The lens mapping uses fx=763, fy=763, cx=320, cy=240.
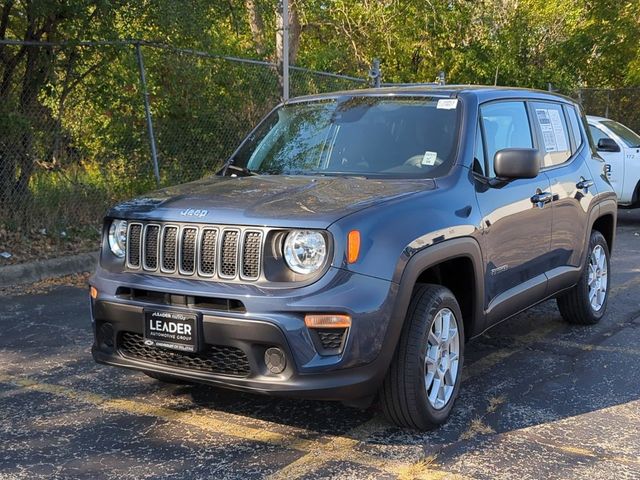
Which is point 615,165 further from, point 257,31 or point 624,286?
point 257,31

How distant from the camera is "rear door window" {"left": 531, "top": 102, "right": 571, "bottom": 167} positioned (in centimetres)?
545

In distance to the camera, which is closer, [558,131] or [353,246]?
[353,246]

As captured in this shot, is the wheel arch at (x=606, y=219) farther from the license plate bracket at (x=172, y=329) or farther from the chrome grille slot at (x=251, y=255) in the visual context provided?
the license plate bracket at (x=172, y=329)

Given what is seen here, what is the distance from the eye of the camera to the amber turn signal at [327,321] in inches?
135

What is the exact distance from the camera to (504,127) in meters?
5.02

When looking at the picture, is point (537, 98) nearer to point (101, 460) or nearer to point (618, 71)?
point (101, 460)

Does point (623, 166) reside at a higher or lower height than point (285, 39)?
lower

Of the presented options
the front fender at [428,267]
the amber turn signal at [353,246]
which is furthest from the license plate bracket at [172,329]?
the front fender at [428,267]

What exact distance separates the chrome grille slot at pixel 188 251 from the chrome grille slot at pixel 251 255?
0.29 metres

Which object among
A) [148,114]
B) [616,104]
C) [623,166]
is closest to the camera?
[148,114]

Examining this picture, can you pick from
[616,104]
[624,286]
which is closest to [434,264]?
[624,286]

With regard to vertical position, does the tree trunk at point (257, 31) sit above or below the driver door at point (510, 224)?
above

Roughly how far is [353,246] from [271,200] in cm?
59

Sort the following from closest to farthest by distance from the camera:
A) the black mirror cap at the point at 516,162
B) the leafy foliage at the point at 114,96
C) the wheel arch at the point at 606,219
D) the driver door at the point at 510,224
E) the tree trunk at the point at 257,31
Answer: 1. the black mirror cap at the point at 516,162
2. the driver door at the point at 510,224
3. the wheel arch at the point at 606,219
4. the leafy foliage at the point at 114,96
5. the tree trunk at the point at 257,31
